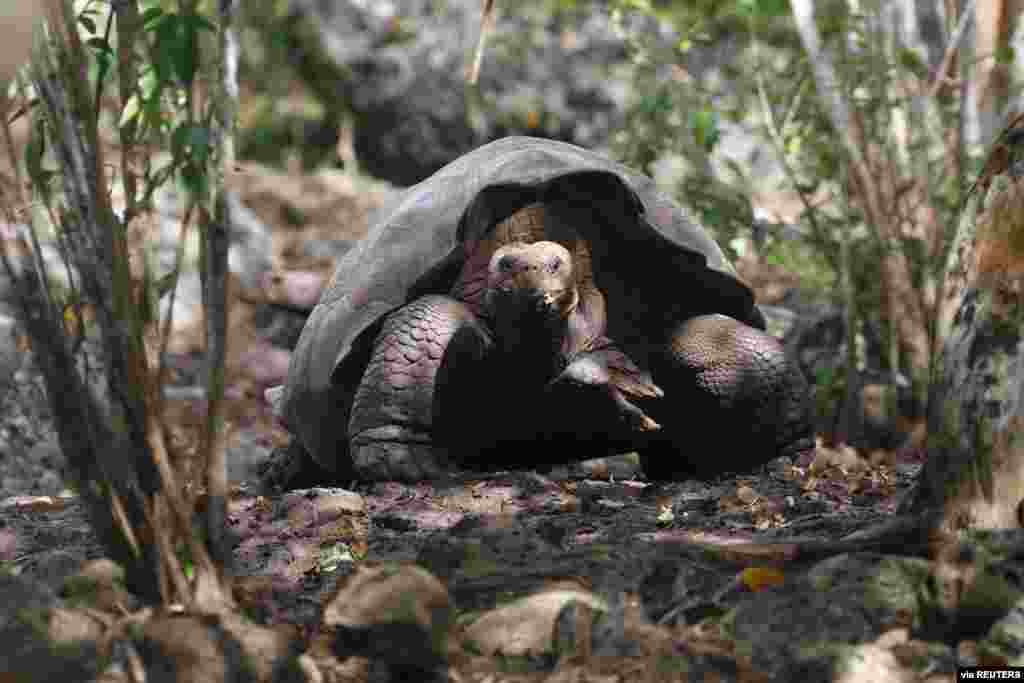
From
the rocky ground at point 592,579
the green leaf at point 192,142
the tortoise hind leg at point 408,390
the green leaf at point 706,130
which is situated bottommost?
the rocky ground at point 592,579

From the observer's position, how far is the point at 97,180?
2.58 meters

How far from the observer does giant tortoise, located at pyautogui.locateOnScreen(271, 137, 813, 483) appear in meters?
3.91

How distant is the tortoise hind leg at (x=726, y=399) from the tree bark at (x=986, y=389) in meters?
1.26

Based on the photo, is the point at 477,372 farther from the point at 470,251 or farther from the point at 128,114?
the point at 128,114

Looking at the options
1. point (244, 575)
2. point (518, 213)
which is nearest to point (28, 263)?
point (244, 575)

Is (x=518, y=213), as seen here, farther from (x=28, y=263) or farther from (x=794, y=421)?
(x=28, y=263)

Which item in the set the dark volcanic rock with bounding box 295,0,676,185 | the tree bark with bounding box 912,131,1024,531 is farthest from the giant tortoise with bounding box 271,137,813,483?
the dark volcanic rock with bounding box 295,0,676,185

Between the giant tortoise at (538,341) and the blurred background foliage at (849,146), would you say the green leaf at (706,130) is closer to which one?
the blurred background foliage at (849,146)

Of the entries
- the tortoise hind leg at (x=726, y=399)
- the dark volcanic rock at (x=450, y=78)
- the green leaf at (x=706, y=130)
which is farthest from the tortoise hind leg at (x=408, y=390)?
the dark volcanic rock at (x=450, y=78)

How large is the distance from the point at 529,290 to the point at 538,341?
0.22 metres

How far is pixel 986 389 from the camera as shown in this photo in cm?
276

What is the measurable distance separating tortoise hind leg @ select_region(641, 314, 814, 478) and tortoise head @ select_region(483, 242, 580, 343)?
1.25ft

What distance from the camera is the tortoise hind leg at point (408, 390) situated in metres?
3.88

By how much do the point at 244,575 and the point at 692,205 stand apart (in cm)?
402
